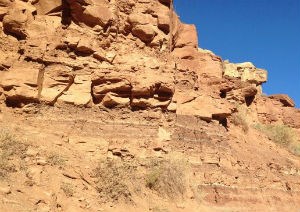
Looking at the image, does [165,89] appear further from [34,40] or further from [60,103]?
[34,40]

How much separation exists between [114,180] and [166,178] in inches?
87.0

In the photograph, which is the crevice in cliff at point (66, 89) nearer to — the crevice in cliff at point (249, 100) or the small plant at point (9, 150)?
the small plant at point (9, 150)

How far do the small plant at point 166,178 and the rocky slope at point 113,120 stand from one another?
38mm

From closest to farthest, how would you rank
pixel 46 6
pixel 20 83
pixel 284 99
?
pixel 20 83
pixel 46 6
pixel 284 99

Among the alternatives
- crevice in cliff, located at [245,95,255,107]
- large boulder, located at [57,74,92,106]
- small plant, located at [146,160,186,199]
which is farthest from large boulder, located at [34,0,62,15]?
crevice in cliff, located at [245,95,255,107]

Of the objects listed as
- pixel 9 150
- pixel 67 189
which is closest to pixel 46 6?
pixel 9 150

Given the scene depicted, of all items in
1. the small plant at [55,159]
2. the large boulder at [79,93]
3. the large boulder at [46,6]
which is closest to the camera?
the small plant at [55,159]

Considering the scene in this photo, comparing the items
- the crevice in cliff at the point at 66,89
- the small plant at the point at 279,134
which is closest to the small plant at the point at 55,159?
the crevice in cliff at the point at 66,89

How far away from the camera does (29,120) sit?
1290cm

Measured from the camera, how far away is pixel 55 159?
11.4 metres

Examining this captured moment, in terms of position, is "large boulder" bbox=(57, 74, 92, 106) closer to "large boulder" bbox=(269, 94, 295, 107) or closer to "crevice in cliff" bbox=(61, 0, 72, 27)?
"crevice in cliff" bbox=(61, 0, 72, 27)

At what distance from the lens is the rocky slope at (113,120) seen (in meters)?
11.3

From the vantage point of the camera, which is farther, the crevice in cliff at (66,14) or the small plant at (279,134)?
the small plant at (279,134)

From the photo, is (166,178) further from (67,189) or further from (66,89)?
(66,89)
